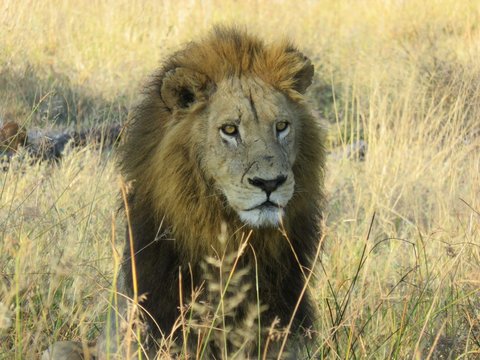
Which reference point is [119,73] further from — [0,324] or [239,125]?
[0,324]

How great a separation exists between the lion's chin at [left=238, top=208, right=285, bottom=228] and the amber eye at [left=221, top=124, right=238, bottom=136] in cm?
35

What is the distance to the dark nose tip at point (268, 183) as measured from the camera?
3.39 meters

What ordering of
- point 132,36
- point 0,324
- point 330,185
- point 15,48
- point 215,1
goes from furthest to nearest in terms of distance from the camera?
point 215,1, point 132,36, point 15,48, point 330,185, point 0,324

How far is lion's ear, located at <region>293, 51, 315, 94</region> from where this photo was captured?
3963mm

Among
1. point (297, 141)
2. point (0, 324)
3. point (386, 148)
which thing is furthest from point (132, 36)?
point (0, 324)

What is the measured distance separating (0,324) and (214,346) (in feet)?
4.63

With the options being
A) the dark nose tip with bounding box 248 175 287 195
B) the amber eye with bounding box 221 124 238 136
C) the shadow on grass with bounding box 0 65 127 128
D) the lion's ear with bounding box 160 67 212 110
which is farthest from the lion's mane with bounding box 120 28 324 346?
the shadow on grass with bounding box 0 65 127 128

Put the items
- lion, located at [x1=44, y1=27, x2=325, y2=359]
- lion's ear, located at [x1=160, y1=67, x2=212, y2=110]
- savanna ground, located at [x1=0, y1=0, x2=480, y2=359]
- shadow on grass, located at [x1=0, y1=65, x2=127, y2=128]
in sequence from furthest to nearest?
shadow on grass, located at [x1=0, y1=65, x2=127, y2=128], savanna ground, located at [x1=0, y1=0, x2=480, y2=359], lion's ear, located at [x1=160, y1=67, x2=212, y2=110], lion, located at [x1=44, y1=27, x2=325, y2=359]

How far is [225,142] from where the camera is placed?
3615mm

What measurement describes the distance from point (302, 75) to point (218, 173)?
0.68 meters

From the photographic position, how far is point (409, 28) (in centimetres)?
1205

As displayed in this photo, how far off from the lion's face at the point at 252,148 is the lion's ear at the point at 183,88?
57 mm

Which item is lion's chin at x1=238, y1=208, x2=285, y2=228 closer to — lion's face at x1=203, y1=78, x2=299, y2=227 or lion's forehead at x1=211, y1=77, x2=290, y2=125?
lion's face at x1=203, y1=78, x2=299, y2=227

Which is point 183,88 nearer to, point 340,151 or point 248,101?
point 248,101
